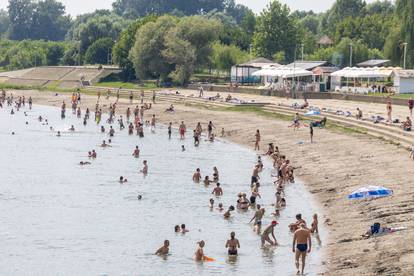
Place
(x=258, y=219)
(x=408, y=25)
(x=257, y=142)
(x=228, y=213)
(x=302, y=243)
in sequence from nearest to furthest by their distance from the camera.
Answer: (x=302, y=243), (x=258, y=219), (x=228, y=213), (x=257, y=142), (x=408, y=25)

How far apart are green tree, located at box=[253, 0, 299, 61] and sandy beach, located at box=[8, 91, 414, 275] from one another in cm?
4046

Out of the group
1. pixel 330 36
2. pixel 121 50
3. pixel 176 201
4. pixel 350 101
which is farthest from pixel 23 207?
pixel 330 36

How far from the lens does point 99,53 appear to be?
12706 centimetres

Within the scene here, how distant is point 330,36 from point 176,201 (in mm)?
96406

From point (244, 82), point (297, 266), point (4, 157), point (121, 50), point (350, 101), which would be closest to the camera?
point (297, 266)

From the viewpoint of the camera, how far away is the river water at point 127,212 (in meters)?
28.3

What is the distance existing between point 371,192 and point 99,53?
97.6 meters

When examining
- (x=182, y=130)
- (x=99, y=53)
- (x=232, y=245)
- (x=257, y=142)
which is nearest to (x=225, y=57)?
(x=99, y=53)

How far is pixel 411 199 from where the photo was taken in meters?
31.4

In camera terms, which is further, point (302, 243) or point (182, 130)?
point (182, 130)

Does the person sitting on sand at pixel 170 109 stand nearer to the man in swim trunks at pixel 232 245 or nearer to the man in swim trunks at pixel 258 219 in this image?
the man in swim trunks at pixel 258 219

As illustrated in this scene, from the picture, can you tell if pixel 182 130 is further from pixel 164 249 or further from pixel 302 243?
pixel 302 243

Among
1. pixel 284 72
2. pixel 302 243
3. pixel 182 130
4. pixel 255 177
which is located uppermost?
pixel 284 72

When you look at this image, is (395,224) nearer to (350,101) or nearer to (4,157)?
(4,157)
